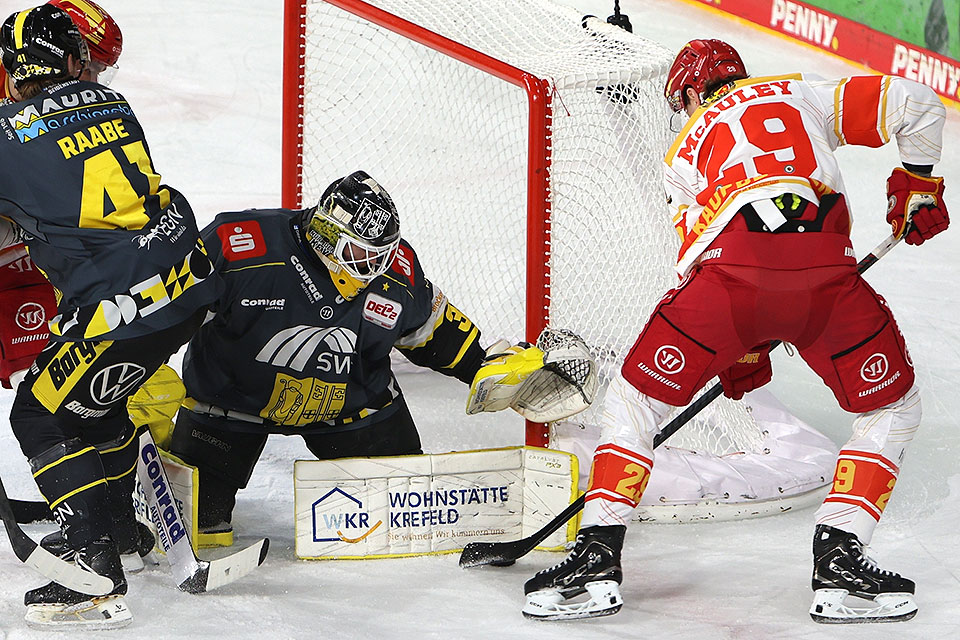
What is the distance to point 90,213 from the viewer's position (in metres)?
2.30

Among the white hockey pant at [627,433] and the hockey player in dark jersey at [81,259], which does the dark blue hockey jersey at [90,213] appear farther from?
the white hockey pant at [627,433]

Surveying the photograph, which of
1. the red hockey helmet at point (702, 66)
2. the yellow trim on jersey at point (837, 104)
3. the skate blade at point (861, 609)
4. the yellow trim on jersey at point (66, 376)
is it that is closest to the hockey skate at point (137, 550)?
the yellow trim on jersey at point (66, 376)

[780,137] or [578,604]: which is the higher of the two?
[780,137]

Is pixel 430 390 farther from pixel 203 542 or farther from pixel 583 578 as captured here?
pixel 583 578

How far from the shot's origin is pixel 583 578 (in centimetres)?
247

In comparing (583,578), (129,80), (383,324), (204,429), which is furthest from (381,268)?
(129,80)

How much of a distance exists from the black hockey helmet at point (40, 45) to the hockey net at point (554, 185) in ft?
3.16

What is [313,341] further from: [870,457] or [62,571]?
[870,457]

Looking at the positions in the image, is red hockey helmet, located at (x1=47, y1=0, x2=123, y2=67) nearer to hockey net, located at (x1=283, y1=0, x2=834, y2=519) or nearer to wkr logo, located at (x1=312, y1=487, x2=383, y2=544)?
hockey net, located at (x1=283, y1=0, x2=834, y2=519)

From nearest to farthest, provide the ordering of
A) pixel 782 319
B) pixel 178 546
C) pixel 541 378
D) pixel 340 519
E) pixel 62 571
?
pixel 62 571 < pixel 782 319 < pixel 178 546 < pixel 340 519 < pixel 541 378

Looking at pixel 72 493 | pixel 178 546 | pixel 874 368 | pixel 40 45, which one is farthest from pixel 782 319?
pixel 40 45

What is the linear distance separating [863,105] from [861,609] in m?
0.98

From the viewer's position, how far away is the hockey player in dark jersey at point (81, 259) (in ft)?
7.54

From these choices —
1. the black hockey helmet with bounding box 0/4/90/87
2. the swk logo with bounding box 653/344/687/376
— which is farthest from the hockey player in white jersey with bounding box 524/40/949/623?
the black hockey helmet with bounding box 0/4/90/87
